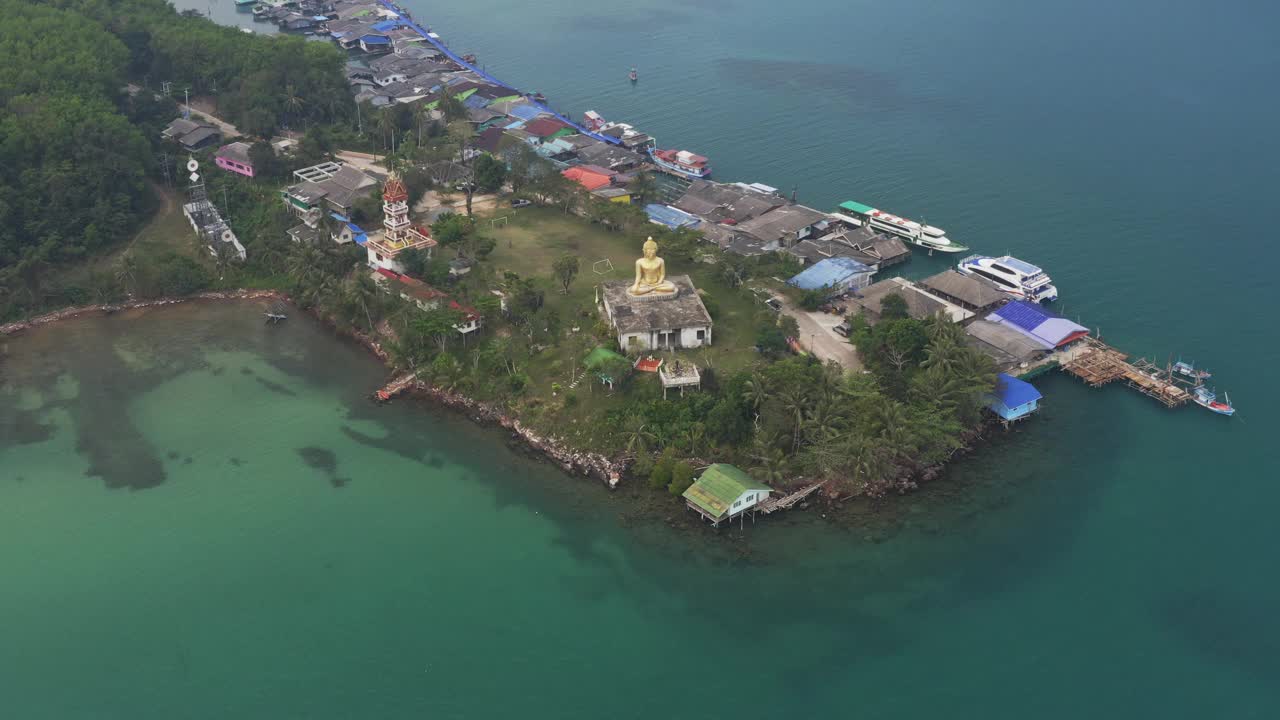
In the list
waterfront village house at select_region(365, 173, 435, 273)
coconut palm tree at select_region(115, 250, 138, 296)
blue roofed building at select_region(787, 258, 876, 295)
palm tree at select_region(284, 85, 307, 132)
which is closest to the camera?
blue roofed building at select_region(787, 258, 876, 295)

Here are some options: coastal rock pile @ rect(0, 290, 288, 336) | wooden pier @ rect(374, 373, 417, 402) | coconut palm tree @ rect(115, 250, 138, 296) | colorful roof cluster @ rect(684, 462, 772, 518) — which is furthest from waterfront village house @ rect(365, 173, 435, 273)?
colorful roof cluster @ rect(684, 462, 772, 518)

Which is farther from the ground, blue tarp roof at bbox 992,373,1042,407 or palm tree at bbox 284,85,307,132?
blue tarp roof at bbox 992,373,1042,407

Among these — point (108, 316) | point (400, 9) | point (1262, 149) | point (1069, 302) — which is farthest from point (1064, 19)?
point (108, 316)

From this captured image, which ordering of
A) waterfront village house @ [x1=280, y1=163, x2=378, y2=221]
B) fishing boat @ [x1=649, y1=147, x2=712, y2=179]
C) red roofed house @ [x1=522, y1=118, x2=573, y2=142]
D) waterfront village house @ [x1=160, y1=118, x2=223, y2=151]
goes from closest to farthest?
waterfront village house @ [x1=280, y1=163, x2=378, y2=221], fishing boat @ [x1=649, y1=147, x2=712, y2=179], waterfront village house @ [x1=160, y1=118, x2=223, y2=151], red roofed house @ [x1=522, y1=118, x2=573, y2=142]

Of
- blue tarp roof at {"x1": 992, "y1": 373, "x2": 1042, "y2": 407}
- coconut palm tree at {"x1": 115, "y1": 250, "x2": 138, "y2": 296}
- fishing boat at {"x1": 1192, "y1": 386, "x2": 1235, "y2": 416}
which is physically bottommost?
coconut palm tree at {"x1": 115, "y1": 250, "x2": 138, "y2": 296}

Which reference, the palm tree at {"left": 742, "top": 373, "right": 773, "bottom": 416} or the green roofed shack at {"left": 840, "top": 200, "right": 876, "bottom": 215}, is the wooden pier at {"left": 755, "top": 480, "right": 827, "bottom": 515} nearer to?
the palm tree at {"left": 742, "top": 373, "right": 773, "bottom": 416}

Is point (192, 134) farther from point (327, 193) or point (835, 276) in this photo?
point (835, 276)

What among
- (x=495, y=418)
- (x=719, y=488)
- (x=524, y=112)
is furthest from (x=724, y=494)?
(x=524, y=112)

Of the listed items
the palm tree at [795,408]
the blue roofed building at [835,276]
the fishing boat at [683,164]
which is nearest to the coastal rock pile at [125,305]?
the fishing boat at [683,164]

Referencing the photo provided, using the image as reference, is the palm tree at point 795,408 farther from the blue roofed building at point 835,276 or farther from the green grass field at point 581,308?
the blue roofed building at point 835,276
